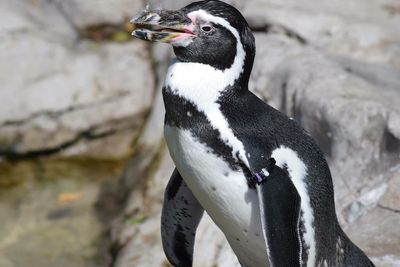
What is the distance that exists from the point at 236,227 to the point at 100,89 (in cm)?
288

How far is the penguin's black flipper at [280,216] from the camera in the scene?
228cm

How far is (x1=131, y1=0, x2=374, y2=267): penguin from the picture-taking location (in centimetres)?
230

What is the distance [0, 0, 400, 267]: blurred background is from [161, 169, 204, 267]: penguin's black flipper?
1.56 ft

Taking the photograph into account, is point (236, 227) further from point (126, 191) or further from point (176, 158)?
point (126, 191)

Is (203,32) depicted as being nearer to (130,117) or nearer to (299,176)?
(299,176)

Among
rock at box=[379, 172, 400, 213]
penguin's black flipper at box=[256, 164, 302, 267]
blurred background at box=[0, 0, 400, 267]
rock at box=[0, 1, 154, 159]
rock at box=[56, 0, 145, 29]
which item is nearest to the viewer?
penguin's black flipper at box=[256, 164, 302, 267]

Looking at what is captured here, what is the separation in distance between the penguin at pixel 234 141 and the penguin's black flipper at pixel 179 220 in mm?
284

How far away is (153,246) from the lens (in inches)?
143

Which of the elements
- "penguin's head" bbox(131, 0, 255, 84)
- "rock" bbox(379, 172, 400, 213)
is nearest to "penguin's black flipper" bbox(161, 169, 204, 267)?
"penguin's head" bbox(131, 0, 255, 84)

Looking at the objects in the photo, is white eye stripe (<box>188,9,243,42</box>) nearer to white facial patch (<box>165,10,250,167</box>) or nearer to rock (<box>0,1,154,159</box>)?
white facial patch (<box>165,10,250,167</box>)

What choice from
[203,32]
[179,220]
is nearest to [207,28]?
[203,32]

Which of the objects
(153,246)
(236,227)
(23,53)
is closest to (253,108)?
(236,227)

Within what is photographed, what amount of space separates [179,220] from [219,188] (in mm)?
456

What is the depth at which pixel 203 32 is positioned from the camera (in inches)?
91.7
